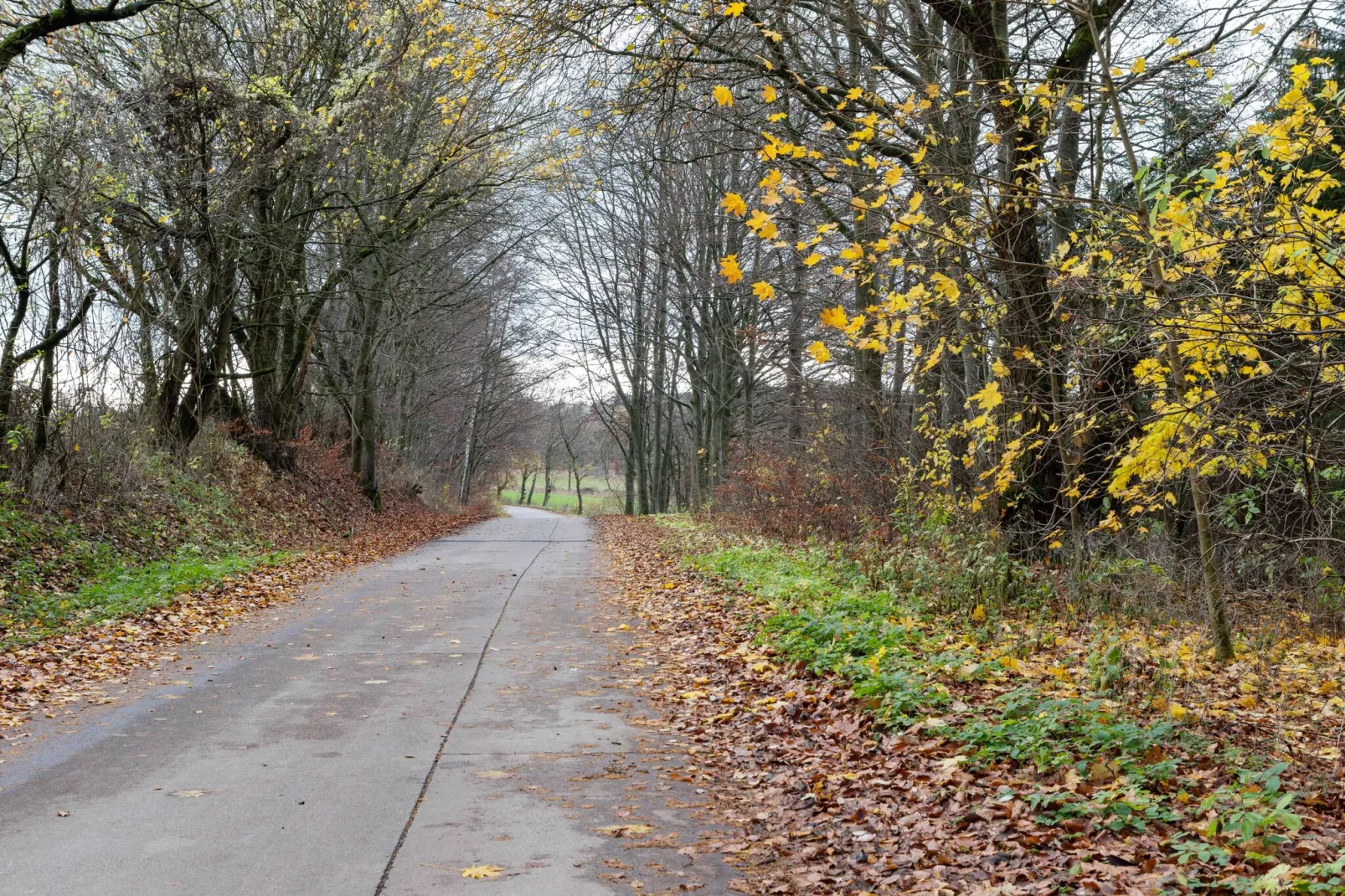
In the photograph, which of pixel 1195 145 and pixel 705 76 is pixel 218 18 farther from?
pixel 1195 145

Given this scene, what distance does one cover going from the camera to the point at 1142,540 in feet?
36.1

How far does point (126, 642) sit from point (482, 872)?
6.56 metres

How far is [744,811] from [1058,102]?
258 inches

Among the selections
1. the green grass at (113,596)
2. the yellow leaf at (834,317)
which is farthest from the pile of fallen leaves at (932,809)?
the green grass at (113,596)

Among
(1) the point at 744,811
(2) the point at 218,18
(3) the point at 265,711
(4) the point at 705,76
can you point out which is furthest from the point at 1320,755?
(2) the point at 218,18

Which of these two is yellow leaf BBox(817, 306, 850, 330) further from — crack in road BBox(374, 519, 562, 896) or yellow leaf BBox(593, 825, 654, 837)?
crack in road BBox(374, 519, 562, 896)

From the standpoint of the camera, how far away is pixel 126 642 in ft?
30.5

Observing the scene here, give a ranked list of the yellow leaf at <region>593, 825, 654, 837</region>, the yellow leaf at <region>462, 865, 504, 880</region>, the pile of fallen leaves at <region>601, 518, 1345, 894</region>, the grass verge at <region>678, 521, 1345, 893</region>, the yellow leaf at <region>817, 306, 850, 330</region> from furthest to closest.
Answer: the yellow leaf at <region>817, 306, 850, 330</region>
the yellow leaf at <region>593, 825, 654, 837</region>
the yellow leaf at <region>462, 865, 504, 880</region>
the grass verge at <region>678, 521, 1345, 893</region>
the pile of fallen leaves at <region>601, 518, 1345, 894</region>

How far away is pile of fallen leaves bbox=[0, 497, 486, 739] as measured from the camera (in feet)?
24.3

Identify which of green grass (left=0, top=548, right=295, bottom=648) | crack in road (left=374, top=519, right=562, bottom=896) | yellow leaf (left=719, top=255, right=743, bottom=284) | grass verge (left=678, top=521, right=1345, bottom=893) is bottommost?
crack in road (left=374, top=519, right=562, bottom=896)

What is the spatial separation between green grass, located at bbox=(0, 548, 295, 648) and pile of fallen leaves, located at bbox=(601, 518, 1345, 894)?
20.5 feet

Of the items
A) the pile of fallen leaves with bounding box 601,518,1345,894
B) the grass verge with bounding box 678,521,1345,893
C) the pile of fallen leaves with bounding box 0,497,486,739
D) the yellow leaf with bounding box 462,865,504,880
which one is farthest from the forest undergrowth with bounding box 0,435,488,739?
the grass verge with bounding box 678,521,1345,893

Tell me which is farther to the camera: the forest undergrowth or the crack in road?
the forest undergrowth

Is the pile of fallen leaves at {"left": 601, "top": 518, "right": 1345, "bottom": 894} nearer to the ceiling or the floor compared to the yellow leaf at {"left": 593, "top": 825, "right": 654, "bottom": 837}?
nearer to the ceiling
